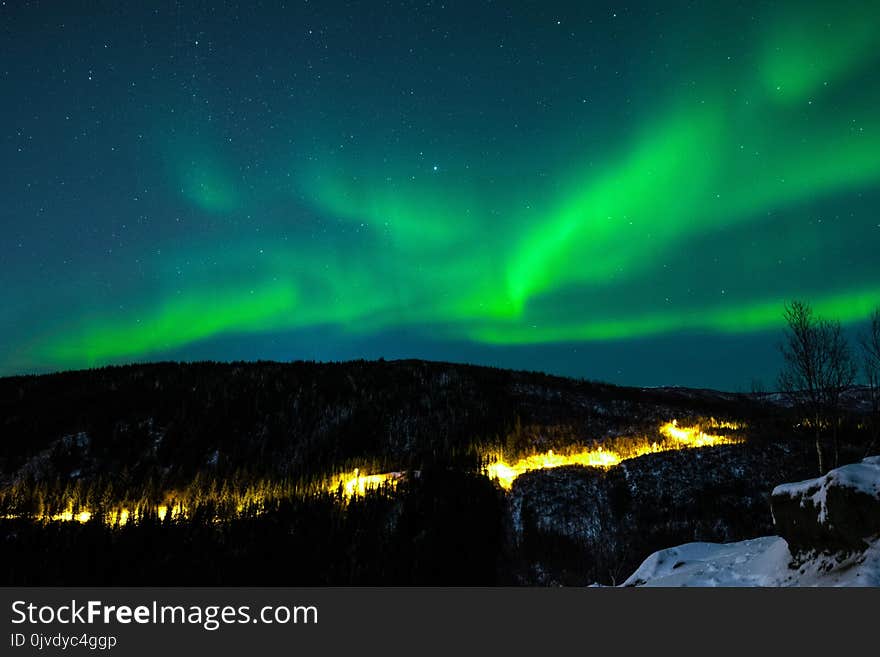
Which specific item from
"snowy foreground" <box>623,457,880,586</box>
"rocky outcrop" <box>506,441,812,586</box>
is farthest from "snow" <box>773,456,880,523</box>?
"rocky outcrop" <box>506,441,812,586</box>

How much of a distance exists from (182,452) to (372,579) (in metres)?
43.8

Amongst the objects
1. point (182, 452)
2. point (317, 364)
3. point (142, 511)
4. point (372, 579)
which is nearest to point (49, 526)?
point (142, 511)

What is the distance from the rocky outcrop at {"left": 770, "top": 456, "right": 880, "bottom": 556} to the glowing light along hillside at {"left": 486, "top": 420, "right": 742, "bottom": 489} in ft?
→ 96.4

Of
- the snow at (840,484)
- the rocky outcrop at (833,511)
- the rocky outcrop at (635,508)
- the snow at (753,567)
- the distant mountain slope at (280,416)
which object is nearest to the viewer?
the snow at (753,567)

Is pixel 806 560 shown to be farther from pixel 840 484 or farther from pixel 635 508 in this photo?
pixel 635 508

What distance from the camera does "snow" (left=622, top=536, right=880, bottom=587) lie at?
8680 mm

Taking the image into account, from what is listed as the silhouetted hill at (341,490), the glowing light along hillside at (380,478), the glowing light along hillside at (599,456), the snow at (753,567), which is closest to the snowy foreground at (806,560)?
the snow at (753,567)

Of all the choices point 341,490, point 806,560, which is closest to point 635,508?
point 806,560

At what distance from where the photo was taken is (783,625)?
25.4ft

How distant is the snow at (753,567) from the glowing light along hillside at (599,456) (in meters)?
24.1

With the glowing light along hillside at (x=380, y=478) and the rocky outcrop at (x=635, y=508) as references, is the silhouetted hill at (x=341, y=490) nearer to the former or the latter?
the rocky outcrop at (x=635, y=508)

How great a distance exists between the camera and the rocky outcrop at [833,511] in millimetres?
9000

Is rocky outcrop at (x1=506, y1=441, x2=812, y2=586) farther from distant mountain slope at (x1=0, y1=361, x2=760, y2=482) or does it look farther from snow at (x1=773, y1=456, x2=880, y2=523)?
snow at (x1=773, y1=456, x2=880, y2=523)

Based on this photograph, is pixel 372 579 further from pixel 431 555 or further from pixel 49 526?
pixel 49 526
